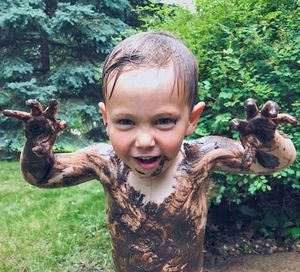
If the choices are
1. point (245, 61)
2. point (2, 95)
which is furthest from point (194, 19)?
point (2, 95)

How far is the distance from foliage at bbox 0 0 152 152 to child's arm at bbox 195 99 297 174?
212 inches

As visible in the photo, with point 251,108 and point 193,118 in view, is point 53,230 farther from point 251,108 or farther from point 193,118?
point 251,108

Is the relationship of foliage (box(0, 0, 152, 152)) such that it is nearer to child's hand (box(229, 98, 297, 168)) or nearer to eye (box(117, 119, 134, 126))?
eye (box(117, 119, 134, 126))

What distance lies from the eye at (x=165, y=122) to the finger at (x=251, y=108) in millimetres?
285

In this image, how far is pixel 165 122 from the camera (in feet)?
5.37

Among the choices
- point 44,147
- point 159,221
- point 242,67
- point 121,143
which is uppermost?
point 121,143

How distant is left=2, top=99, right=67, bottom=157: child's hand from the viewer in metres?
1.63

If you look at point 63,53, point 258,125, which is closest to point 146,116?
point 258,125

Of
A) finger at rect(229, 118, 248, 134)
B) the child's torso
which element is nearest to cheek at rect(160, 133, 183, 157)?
finger at rect(229, 118, 248, 134)

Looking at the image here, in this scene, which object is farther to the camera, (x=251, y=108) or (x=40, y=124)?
(x=40, y=124)

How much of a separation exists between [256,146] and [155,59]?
0.53 m

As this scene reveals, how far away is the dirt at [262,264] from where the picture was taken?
350 cm

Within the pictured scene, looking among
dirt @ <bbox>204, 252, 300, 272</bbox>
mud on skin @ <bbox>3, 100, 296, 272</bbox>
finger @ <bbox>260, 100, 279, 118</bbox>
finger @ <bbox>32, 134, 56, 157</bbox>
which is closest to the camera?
finger @ <bbox>260, 100, 279, 118</bbox>

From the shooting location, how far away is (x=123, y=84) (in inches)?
63.1
